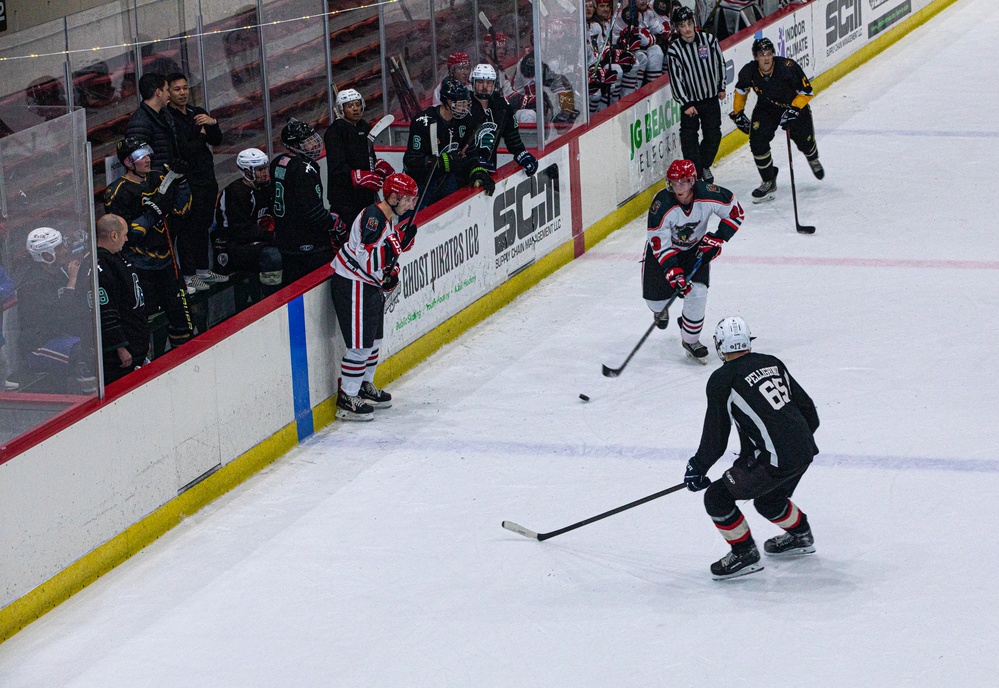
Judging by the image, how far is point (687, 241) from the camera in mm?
8445

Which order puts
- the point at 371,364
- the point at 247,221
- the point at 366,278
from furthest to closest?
1. the point at 247,221
2. the point at 371,364
3. the point at 366,278

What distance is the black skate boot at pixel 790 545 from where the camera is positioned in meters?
6.14

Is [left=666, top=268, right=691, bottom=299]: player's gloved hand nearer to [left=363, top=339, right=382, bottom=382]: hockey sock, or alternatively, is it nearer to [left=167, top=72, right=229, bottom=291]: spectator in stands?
[left=363, top=339, right=382, bottom=382]: hockey sock

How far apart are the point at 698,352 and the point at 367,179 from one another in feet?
6.96

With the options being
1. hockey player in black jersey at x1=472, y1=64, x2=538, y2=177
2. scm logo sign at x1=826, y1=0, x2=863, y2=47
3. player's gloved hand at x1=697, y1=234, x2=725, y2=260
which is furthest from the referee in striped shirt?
scm logo sign at x1=826, y1=0, x2=863, y2=47

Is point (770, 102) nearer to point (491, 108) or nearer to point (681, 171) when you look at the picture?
point (491, 108)

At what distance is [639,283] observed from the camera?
996 centimetres

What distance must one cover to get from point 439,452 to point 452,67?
3468 mm

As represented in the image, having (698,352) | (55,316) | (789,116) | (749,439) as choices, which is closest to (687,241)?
(698,352)

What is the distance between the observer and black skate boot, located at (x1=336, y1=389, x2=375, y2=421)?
7.78m

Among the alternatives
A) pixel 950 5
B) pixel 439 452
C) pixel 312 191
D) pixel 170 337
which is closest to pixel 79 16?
pixel 312 191

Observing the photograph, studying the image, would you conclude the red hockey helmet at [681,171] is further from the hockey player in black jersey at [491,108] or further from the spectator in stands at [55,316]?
the spectator in stands at [55,316]

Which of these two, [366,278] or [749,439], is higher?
[366,278]

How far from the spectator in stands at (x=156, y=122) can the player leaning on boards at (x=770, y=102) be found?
4487 mm
